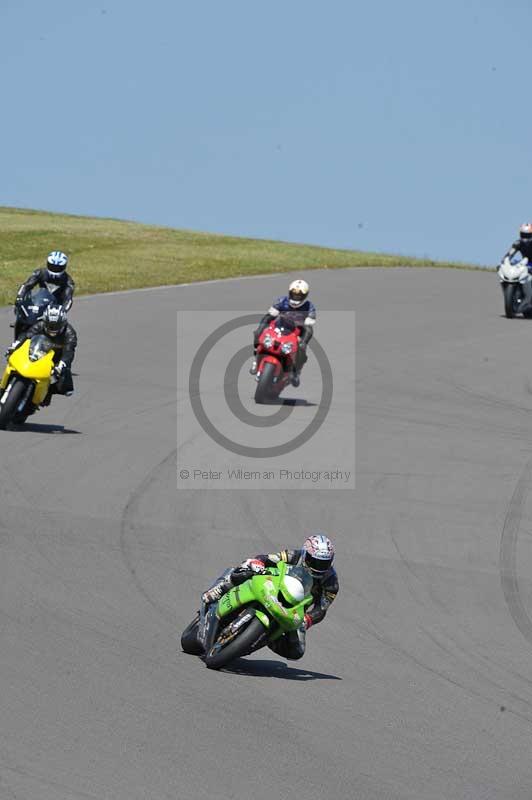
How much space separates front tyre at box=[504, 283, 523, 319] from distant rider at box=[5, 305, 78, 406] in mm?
15338

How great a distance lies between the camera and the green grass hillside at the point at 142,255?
35844 millimetres

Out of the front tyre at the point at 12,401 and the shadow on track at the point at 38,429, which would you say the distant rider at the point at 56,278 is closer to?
the shadow on track at the point at 38,429

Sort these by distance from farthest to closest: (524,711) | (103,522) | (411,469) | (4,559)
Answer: (411,469) < (103,522) < (4,559) < (524,711)

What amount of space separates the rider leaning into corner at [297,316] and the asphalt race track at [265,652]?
806 mm

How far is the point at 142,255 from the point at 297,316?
22693mm

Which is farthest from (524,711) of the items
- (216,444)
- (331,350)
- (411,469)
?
(331,350)

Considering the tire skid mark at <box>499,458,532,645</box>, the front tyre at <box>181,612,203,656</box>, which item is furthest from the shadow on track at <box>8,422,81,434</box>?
the front tyre at <box>181,612,203,656</box>

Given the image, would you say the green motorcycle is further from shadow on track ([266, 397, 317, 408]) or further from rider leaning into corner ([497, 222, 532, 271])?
rider leaning into corner ([497, 222, 532, 271])

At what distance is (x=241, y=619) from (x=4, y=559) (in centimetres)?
282

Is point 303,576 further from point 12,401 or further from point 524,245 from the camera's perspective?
point 524,245

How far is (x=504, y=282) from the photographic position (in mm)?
29734

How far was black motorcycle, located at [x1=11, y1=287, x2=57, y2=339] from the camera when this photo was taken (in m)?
18.3

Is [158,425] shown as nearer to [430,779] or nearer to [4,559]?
[4,559]

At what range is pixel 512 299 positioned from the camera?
30.3 meters
